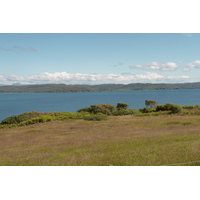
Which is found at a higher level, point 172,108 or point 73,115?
point 172,108

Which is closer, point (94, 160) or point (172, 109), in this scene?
point (94, 160)

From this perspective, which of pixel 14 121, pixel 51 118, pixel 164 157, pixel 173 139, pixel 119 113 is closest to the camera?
pixel 164 157

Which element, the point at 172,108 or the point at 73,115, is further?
the point at 73,115

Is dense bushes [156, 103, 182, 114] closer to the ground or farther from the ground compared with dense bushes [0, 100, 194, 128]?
farther from the ground

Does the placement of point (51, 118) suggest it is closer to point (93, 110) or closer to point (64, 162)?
point (93, 110)

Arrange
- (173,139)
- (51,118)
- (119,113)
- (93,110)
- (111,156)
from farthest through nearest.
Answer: (93,110) → (119,113) → (51,118) → (173,139) → (111,156)

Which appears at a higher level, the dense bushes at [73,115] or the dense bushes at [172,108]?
the dense bushes at [172,108]

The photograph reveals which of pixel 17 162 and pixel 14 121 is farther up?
pixel 17 162

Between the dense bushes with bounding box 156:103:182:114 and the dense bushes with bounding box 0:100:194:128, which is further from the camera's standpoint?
the dense bushes with bounding box 156:103:182:114

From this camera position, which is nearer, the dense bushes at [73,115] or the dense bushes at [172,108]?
the dense bushes at [73,115]

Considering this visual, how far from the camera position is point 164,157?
10672 mm

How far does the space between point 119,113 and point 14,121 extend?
2777 cm

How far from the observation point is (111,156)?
38.9 ft

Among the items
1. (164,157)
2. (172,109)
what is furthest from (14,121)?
(164,157)
